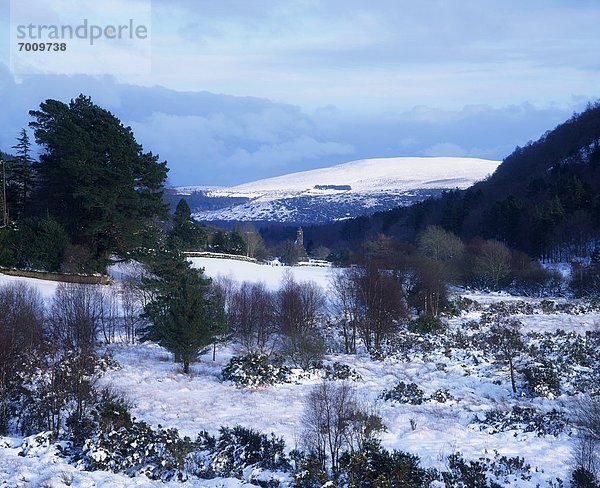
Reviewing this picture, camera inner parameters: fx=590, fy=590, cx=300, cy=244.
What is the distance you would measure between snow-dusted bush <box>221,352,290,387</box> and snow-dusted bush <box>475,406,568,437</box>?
25.4ft

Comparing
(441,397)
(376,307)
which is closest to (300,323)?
(376,307)

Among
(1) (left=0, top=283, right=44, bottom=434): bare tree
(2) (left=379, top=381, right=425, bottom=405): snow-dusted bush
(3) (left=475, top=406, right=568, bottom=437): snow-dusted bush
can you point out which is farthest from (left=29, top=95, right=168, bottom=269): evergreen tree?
(3) (left=475, top=406, right=568, bottom=437): snow-dusted bush

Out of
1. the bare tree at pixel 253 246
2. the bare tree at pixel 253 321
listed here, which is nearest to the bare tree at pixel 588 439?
the bare tree at pixel 253 321

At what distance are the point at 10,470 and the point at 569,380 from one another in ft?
63.1

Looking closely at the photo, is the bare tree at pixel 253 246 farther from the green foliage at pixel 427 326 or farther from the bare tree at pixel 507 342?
the bare tree at pixel 507 342

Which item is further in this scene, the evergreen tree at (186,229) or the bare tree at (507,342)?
the evergreen tree at (186,229)

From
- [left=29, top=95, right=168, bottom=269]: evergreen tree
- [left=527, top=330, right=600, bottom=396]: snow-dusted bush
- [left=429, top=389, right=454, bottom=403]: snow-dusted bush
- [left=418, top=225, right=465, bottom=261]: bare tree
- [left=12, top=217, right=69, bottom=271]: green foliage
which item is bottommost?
[left=429, top=389, right=454, bottom=403]: snow-dusted bush

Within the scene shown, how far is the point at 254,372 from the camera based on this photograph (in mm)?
22516

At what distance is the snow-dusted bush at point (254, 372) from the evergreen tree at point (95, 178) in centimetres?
1744

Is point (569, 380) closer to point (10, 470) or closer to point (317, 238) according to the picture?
point (10, 470)

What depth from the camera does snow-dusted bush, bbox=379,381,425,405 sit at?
808 inches

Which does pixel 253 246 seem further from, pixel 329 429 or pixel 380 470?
pixel 380 470

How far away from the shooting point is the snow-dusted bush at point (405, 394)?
67.3 ft

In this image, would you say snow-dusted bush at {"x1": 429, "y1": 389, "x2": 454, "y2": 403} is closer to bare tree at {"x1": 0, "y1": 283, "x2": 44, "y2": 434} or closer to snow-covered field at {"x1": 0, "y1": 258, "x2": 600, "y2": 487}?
snow-covered field at {"x1": 0, "y1": 258, "x2": 600, "y2": 487}
